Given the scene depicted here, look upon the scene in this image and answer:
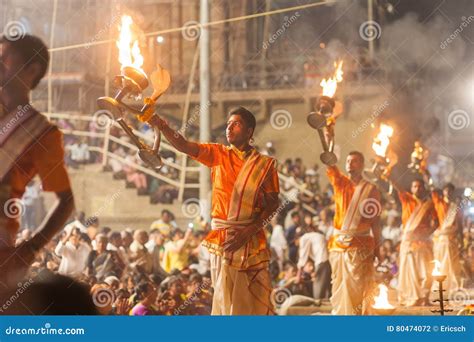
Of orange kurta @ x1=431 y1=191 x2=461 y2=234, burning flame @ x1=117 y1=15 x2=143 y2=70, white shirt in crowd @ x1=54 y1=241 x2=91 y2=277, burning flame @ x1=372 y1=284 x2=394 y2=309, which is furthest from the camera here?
orange kurta @ x1=431 y1=191 x2=461 y2=234

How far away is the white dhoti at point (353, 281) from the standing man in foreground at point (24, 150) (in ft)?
7.11

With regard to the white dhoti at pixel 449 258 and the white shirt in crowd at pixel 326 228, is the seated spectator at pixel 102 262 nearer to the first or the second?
the white shirt in crowd at pixel 326 228

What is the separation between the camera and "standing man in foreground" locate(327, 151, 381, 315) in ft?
24.3

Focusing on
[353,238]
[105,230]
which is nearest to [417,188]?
[353,238]

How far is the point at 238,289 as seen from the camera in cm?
675

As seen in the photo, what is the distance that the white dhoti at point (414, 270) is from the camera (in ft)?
25.8

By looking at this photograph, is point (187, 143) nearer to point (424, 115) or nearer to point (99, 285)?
point (99, 285)

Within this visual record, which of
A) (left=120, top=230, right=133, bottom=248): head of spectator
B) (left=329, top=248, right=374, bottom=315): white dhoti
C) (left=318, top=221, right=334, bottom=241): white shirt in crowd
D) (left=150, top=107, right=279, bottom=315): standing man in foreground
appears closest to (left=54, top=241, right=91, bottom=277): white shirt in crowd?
(left=120, top=230, right=133, bottom=248): head of spectator

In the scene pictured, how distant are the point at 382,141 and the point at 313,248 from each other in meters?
1.06

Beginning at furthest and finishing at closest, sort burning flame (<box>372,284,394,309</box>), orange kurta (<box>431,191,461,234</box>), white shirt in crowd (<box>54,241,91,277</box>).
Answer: orange kurta (<box>431,191,461,234</box>) → white shirt in crowd (<box>54,241,91,277</box>) → burning flame (<box>372,284,394,309</box>)

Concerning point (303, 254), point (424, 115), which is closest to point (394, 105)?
point (424, 115)

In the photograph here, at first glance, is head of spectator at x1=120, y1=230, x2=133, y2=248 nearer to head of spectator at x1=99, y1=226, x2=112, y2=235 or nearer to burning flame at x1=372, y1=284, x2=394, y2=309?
head of spectator at x1=99, y1=226, x2=112, y2=235

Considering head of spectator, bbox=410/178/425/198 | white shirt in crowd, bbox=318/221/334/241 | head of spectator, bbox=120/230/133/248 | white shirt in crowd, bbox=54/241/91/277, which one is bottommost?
white shirt in crowd, bbox=54/241/91/277

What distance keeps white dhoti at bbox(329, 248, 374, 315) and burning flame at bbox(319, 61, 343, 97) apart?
1.30 meters
